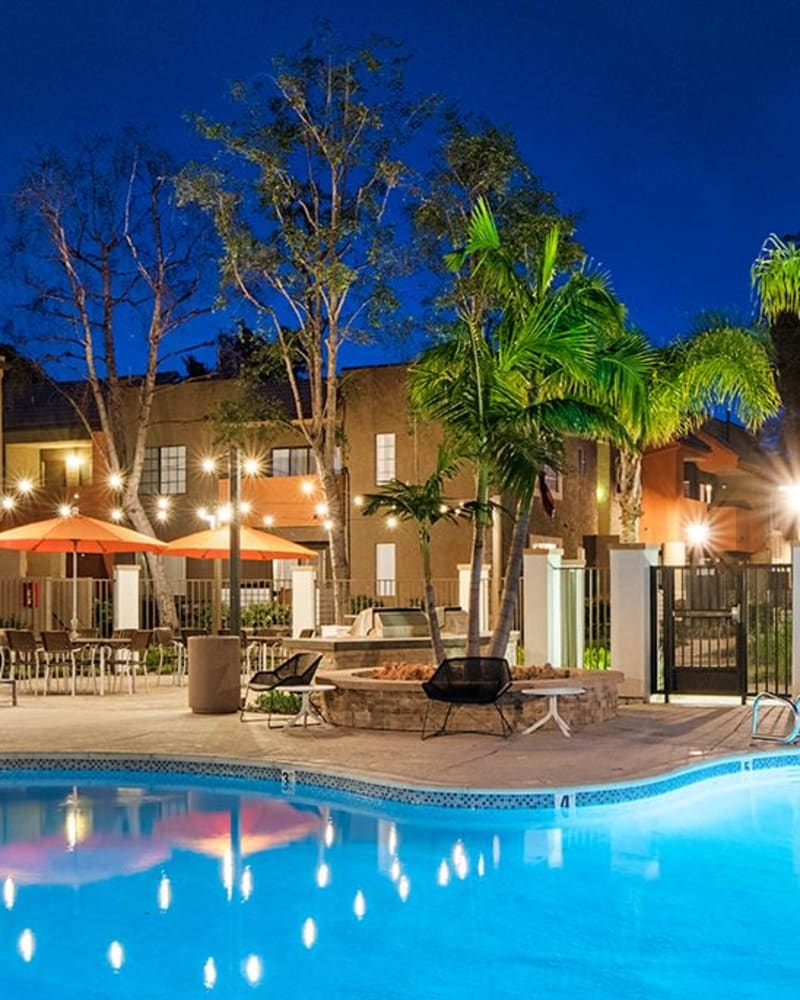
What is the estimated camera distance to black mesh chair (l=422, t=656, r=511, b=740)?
38.1 feet

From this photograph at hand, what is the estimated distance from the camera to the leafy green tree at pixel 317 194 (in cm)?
2381

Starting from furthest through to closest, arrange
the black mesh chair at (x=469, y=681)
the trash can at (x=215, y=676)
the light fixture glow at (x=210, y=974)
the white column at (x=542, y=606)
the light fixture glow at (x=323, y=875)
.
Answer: the white column at (x=542, y=606), the trash can at (x=215, y=676), the black mesh chair at (x=469, y=681), the light fixture glow at (x=323, y=875), the light fixture glow at (x=210, y=974)

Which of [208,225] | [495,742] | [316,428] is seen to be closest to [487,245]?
[495,742]

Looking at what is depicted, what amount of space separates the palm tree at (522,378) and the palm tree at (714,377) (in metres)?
4.73

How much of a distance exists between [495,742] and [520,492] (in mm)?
2631

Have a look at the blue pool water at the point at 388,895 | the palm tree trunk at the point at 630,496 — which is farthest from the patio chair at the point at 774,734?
the palm tree trunk at the point at 630,496

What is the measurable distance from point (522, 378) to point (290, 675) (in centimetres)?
440

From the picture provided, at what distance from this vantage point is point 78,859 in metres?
8.49

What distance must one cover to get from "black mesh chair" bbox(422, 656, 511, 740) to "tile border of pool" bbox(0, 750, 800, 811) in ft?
5.98

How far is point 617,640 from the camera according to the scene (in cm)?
1555

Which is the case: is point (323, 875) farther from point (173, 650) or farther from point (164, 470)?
point (164, 470)

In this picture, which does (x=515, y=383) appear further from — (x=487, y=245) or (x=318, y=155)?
(x=318, y=155)

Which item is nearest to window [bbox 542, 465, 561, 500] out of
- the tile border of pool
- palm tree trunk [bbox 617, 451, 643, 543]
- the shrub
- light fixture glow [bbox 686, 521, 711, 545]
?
light fixture glow [bbox 686, 521, 711, 545]

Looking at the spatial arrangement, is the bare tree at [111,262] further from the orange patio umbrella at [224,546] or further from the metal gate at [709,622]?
the metal gate at [709,622]
